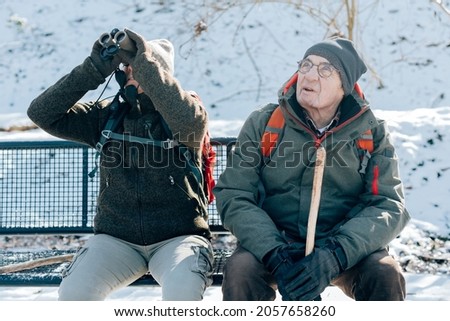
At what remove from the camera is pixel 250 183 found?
13.2ft

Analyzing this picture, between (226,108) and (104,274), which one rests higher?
(104,274)

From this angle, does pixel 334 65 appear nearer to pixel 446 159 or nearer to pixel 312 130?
pixel 312 130

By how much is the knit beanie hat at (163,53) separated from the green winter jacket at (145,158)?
244mm

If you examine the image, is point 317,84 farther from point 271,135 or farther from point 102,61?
point 102,61

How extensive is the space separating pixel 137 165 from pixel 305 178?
93 cm

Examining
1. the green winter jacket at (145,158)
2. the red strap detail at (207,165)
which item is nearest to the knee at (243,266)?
the green winter jacket at (145,158)

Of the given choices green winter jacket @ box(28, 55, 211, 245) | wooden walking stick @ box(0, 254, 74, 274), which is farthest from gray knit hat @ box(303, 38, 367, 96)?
wooden walking stick @ box(0, 254, 74, 274)

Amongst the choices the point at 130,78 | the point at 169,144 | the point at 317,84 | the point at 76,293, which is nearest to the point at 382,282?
the point at 317,84

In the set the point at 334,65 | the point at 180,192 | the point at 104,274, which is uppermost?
the point at 334,65

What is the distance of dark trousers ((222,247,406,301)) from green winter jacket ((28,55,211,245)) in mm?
494

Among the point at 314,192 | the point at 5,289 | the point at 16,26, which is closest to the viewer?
the point at 314,192

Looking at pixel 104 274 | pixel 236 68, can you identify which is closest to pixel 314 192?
pixel 104 274

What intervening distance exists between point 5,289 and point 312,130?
270cm

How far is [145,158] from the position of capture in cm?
412
